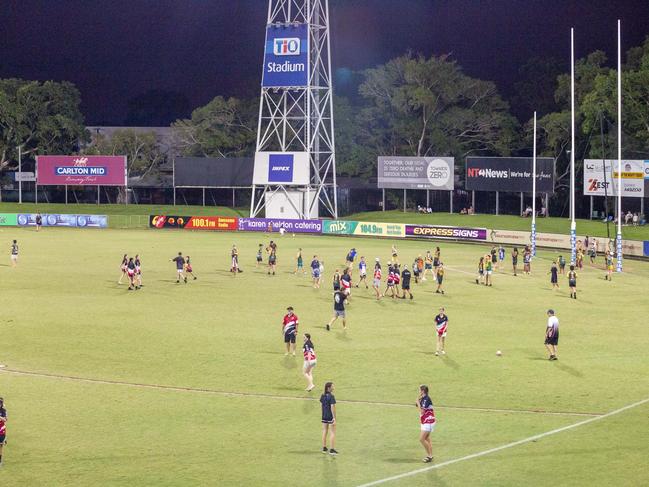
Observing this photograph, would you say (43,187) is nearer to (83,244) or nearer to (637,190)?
(83,244)

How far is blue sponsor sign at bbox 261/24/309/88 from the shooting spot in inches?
3487

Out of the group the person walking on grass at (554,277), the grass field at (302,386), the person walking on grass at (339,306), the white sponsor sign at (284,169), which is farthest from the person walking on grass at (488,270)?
the white sponsor sign at (284,169)

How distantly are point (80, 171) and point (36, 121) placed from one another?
15.9 metres

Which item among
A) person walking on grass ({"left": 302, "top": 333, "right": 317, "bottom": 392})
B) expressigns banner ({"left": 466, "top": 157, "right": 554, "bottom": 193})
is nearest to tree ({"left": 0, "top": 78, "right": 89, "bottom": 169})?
expressigns banner ({"left": 466, "top": 157, "right": 554, "bottom": 193})

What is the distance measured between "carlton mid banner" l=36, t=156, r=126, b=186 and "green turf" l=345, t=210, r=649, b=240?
92.0ft

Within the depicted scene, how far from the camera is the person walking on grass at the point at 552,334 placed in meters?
28.6

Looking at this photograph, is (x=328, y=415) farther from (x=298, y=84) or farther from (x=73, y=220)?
(x=73, y=220)

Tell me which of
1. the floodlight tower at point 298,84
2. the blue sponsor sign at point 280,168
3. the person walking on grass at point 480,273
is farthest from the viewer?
the blue sponsor sign at point 280,168

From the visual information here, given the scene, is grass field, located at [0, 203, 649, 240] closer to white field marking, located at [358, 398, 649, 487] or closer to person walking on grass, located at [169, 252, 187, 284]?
person walking on grass, located at [169, 252, 187, 284]

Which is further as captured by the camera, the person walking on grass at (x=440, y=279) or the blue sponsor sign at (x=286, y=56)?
the blue sponsor sign at (x=286, y=56)

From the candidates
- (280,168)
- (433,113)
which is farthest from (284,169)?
(433,113)

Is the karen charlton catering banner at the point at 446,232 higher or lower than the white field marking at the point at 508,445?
higher

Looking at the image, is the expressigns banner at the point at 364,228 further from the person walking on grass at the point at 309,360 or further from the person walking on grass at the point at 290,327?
the person walking on grass at the point at 309,360

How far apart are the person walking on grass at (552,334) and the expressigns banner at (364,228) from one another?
5160 centimetres
